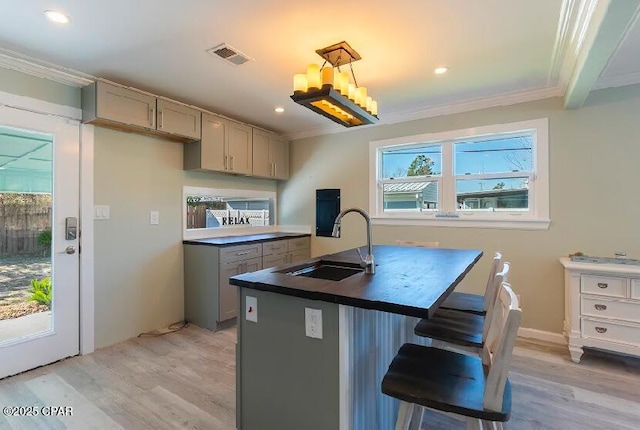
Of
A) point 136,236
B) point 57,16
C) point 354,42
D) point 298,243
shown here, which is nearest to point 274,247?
point 298,243

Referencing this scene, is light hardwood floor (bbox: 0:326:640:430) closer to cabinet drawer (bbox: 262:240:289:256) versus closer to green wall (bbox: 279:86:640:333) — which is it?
green wall (bbox: 279:86:640:333)

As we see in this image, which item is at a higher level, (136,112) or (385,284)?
(136,112)

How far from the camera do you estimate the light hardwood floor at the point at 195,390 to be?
1976 mm

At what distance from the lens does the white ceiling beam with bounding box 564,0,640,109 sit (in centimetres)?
162

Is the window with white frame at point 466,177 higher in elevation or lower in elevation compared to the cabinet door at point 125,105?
lower

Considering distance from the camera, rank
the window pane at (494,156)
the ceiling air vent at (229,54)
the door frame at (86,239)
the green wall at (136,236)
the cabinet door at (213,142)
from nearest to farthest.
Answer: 1. the ceiling air vent at (229,54)
2. the door frame at (86,239)
3. the green wall at (136,236)
4. the window pane at (494,156)
5. the cabinet door at (213,142)

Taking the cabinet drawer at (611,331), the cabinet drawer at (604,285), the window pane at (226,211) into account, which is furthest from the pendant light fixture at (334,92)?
the cabinet drawer at (611,331)

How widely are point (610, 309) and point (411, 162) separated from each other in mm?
2334

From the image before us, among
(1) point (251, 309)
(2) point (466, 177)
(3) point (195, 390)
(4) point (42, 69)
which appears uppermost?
(4) point (42, 69)

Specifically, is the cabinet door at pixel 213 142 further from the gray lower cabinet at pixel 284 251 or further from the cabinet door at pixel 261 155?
the gray lower cabinet at pixel 284 251

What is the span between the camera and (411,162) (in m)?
4.04

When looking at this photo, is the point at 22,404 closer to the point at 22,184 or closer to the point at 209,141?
the point at 22,184

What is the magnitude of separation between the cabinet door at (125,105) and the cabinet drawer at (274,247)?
70.3 inches

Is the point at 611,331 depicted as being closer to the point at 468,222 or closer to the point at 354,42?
the point at 468,222
